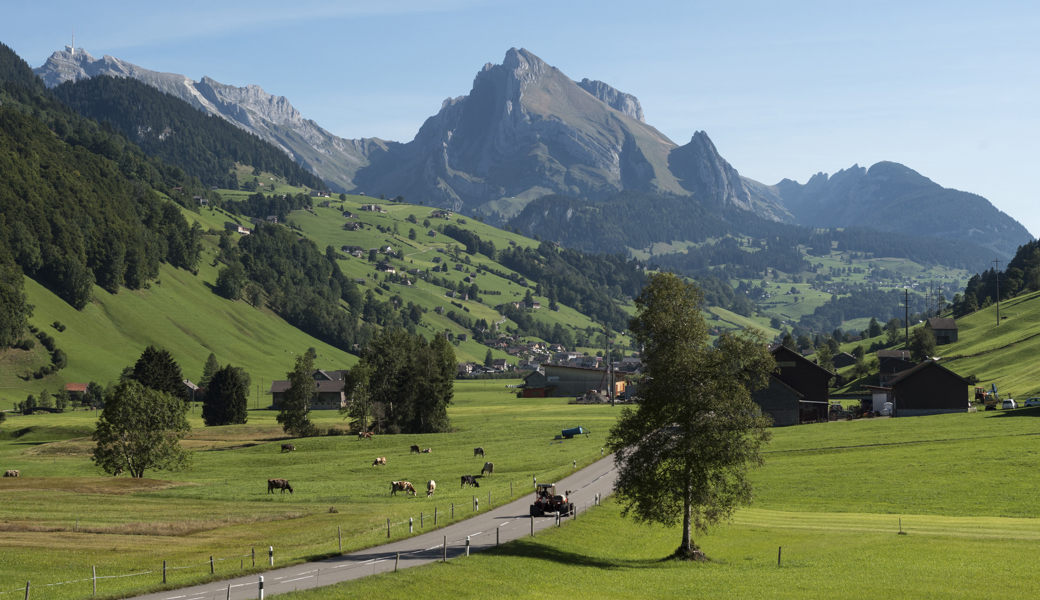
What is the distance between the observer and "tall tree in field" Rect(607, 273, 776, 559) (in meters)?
43.5

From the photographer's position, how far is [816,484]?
63.0 metres

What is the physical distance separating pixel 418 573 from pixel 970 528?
32.1 m

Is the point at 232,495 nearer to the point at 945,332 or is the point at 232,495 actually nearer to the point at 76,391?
the point at 76,391

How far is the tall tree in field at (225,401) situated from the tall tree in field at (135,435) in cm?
5329

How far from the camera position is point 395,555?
40000 millimetres

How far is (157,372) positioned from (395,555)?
115 m

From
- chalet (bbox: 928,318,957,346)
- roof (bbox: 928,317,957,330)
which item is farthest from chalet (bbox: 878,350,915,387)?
roof (bbox: 928,317,957,330)

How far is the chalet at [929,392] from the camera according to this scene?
110 meters

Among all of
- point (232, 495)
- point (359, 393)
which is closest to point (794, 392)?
point (359, 393)

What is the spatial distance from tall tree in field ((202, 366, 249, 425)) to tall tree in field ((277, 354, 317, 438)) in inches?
938

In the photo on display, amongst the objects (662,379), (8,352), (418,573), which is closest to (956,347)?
(662,379)

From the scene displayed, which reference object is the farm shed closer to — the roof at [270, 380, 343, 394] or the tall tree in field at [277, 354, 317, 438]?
the tall tree in field at [277, 354, 317, 438]

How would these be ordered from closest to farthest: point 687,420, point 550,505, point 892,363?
point 687,420 → point 550,505 → point 892,363

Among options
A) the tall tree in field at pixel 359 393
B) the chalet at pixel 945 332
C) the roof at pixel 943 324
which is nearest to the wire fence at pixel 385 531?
the tall tree in field at pixel 359 393
